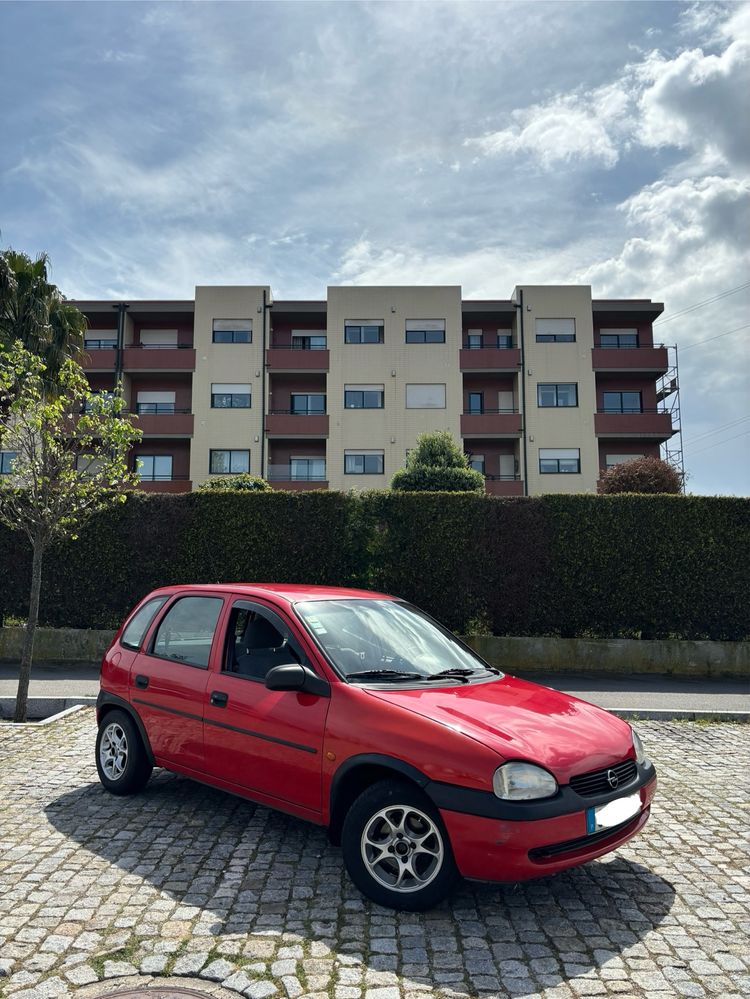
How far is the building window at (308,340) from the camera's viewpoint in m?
39.7

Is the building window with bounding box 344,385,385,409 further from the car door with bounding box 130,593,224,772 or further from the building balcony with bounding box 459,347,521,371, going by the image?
the car door with bounding box 130,593,224,772

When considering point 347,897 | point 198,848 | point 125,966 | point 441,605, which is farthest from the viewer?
point 441,605

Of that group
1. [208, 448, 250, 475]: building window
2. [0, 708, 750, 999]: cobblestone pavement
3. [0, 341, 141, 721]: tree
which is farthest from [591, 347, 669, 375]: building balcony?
[0, 708, 750, 999]: cobblestone pavement

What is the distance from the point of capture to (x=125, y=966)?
2.98 metres

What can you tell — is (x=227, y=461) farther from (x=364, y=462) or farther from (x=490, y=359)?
(x=490, y=359)

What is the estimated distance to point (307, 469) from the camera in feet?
125

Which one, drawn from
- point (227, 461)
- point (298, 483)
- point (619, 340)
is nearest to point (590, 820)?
point (298, 483)

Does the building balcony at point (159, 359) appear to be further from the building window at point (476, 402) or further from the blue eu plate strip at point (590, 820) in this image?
the blue eu plate strip at point (590, 820)

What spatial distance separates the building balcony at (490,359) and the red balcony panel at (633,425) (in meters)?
5.20

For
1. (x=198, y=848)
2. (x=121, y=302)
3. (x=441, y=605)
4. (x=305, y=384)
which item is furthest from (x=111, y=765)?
(x=121, y=302)

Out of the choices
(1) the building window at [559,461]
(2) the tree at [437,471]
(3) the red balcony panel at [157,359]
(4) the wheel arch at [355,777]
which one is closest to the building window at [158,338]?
(3) the red balcony panel at [157,359]

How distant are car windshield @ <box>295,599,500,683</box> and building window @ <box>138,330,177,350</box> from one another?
3766 cm

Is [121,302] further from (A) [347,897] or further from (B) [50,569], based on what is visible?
(A) [347,897]

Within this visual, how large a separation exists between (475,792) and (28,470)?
269 inches
